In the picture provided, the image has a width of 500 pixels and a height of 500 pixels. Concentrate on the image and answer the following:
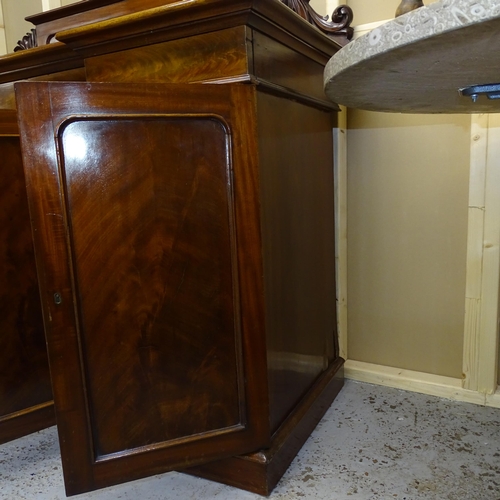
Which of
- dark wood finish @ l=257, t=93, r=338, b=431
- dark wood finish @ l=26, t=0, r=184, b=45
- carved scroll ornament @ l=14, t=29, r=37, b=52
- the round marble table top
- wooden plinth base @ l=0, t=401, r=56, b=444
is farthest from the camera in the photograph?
carved scroll ornament @ l=14, t=29, r=37, b=52

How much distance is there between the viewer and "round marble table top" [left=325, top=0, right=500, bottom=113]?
18.0 inches

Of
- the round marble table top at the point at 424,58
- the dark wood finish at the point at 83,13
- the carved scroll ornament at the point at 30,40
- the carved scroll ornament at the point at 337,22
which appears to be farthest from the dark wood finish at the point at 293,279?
the carved scroll ornament at the point at 30,40

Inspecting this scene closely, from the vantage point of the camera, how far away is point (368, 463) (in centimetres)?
137

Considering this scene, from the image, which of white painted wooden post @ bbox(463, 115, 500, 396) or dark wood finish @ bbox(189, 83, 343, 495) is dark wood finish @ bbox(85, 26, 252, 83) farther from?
white painted wooden post @ bbox(463, 115, 500, 396)

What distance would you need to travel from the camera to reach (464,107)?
100 centimetres

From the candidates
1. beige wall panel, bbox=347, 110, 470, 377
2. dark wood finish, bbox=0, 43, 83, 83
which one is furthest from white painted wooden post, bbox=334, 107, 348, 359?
dark wood finish, bbox=0, 43, 83, 83

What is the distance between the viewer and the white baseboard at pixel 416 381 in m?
1.68

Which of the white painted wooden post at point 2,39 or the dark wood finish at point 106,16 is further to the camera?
the white painted wooden post at point 2,39

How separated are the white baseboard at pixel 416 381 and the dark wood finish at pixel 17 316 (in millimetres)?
1221

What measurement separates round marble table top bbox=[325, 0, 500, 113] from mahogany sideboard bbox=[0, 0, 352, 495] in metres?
0.38

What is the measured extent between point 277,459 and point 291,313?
0.43 meters

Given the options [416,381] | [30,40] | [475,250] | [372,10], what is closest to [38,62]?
[30,40]

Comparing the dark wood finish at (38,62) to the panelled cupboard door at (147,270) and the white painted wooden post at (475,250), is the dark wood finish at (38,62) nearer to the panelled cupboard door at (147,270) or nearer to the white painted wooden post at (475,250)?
the panelled cupboard door at (147,270)

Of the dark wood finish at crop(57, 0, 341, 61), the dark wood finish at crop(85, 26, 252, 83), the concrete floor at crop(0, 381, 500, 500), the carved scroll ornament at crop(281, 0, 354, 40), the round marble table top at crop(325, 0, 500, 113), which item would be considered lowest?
the concrete floor at crop(0, 381, 500, 500)
